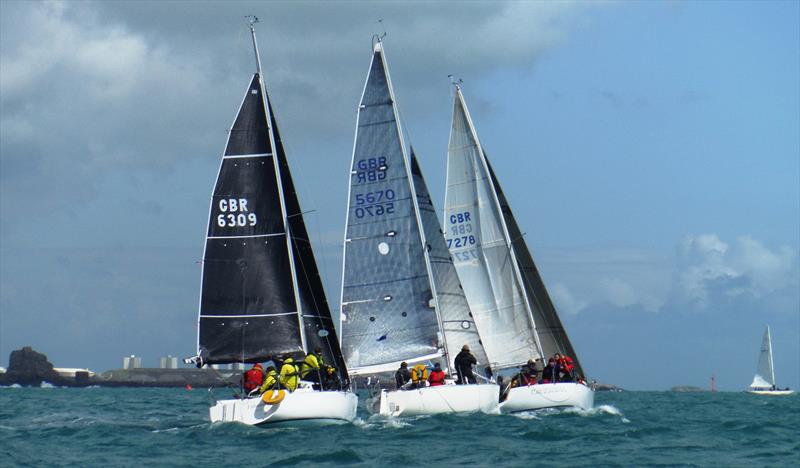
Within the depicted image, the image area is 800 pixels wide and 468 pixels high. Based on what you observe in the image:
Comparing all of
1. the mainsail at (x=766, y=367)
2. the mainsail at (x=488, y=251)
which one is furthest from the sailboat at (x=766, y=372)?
the mainsail at (x=488, y=251)

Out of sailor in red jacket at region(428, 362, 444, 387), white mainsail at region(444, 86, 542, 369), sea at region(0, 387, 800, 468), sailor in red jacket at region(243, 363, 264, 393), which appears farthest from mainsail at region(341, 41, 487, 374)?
white mainsail at region(444, 86, 542, 369)

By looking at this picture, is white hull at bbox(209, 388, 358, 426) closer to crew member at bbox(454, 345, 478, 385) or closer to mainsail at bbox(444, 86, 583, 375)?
crew member at bbox(454, 345, 478, 385)

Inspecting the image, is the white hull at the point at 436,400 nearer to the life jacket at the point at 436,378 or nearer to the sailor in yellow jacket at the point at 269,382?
the life jacket at the point at 436,378

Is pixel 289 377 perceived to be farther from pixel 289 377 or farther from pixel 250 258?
pixel 250 258

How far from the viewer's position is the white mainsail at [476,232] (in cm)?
3966

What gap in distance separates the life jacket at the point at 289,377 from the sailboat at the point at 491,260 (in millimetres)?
11619

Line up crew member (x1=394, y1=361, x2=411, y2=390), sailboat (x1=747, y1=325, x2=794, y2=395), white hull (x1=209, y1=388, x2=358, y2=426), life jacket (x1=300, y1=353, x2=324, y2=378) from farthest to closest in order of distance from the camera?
sailboat (x1=747, y1=325, x2=794, y2=395), crew member (x1=394, y1=361, x2=411, y2=390), life jacket (x1=300, y1=353, x2=324, y2=378), white hull (x1=209, y1=388, x2=358, y2=426)

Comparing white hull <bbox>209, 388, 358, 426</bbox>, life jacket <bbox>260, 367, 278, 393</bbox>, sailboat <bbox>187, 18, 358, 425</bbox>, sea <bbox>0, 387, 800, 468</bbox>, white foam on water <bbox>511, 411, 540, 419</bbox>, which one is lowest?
sea <bbox>0, 387, 800, 468</bbox>

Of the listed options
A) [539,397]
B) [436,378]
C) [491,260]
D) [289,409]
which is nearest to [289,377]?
[289,409]

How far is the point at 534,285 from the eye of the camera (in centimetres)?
4009

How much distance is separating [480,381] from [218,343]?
10.6 m

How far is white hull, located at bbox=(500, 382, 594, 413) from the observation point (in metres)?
34.7

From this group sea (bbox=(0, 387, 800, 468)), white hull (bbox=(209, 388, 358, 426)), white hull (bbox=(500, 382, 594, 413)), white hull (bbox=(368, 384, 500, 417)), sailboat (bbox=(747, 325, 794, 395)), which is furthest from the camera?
sailboat (bbox=(747, 325, 794, 395))

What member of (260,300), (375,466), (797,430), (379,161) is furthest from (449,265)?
(375,466)
